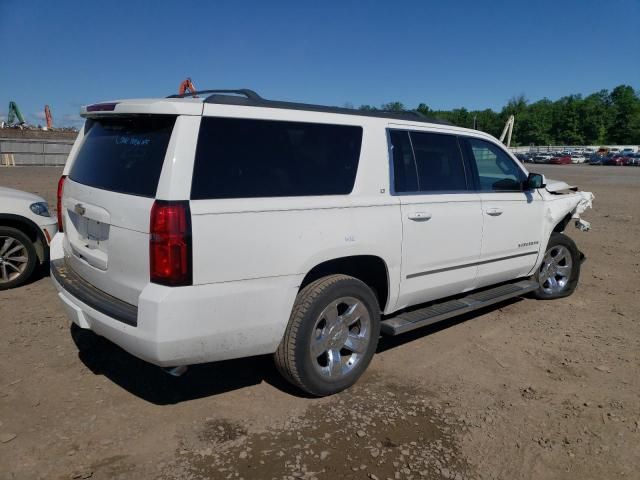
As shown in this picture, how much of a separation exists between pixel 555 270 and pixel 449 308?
219 cm

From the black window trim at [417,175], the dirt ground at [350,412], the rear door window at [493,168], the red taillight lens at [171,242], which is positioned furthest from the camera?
the rear door window at [493,168]

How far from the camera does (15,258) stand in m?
5.70

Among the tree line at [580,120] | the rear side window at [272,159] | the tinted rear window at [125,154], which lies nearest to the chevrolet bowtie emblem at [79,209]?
the tinted rear window at [125,154]

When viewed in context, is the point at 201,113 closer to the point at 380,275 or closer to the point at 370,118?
the point at 370,118

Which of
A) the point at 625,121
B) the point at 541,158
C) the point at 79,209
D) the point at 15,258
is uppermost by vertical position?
the point at 625,121

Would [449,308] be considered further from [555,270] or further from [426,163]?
[555,270]

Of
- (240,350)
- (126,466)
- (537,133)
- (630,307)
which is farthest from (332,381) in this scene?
(537,133)

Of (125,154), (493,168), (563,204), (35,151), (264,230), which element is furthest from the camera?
(35,151)

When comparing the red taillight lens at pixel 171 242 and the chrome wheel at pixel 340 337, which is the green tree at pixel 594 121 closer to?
the chrome wheel at pixel 340 337

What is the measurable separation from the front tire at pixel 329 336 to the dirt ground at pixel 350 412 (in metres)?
0.17

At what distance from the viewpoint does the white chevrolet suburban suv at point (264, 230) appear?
2.84 metres

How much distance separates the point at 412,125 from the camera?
4.10 m

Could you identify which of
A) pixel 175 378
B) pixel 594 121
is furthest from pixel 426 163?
pixel 594 121

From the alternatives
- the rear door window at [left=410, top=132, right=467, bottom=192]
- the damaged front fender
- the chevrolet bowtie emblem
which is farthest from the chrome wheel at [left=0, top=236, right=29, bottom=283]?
the damaged front fender
